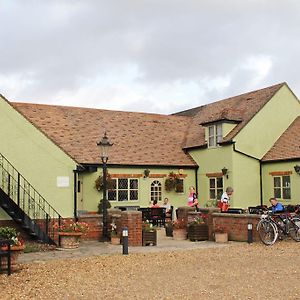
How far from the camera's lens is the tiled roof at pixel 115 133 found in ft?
75.8

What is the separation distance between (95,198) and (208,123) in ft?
22.3

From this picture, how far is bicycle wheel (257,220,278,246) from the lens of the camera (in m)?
14.7

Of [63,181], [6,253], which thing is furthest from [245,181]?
[6,253]

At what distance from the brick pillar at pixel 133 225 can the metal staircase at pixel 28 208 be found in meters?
2.24

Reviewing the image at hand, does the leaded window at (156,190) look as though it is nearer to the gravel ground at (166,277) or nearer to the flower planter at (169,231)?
the flower planter at (169,231)

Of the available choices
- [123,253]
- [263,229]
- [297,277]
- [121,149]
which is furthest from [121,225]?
[121,149]

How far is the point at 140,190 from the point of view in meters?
23.9

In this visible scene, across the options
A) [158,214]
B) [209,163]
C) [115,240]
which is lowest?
[115,240]

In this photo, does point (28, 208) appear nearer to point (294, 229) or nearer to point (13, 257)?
point (13, 257)

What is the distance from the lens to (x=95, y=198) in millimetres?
22641

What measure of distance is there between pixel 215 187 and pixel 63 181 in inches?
394

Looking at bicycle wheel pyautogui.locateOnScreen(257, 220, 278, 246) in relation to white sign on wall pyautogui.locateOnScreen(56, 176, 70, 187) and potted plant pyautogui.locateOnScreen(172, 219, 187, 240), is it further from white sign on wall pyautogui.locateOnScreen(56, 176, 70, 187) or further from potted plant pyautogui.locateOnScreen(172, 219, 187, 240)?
white sign on wall pyautogui.locateOnScreen(56, 176, 70, 187)

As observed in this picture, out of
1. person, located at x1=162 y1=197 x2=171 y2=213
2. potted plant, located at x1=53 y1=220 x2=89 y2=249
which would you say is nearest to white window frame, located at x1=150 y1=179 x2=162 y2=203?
person, located at x1=162 y1=197 x2=171 y2=213

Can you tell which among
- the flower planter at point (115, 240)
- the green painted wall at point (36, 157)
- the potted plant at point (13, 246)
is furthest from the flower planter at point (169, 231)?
the potted plant at point (13, 246)
